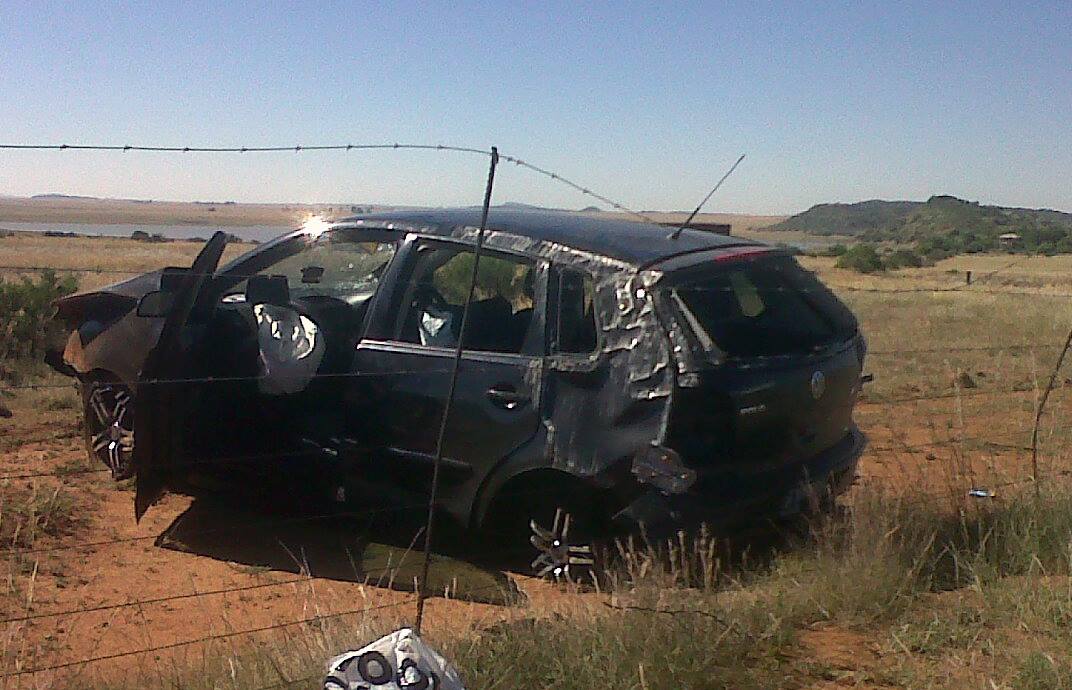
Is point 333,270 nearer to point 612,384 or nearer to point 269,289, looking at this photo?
point 269,289

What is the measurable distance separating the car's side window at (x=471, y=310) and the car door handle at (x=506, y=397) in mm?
179

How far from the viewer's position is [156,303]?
16.5 feet

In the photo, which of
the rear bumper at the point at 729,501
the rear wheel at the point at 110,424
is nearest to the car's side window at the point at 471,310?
the rear bumper at the point at 729,501

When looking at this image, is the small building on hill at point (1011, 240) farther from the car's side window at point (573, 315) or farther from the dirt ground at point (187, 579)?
the car's side window at point (573, 315)

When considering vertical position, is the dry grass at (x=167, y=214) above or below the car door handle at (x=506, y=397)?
above

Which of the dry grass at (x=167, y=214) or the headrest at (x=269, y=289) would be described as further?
the dry grass at (x=167, y=214)

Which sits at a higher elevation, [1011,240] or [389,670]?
[1011,240]

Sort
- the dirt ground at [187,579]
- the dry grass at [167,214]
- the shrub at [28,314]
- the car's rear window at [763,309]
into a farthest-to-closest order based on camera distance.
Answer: the shrub at [28,314] → the dry grass at [167,214] → the car's rear window at [763,309] → the dirt ground at [187,579]

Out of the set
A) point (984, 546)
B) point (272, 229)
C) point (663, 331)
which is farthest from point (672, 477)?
point (272, 229)

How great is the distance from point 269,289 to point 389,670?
2968 millimetres

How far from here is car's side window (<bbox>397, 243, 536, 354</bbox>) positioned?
4871 mm

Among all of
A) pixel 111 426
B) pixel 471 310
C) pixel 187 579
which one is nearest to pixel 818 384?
pixel 471 310

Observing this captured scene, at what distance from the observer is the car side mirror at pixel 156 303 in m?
4.94

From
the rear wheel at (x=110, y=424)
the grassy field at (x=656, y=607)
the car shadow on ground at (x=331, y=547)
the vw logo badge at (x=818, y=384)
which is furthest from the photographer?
the rear wheel at (x=110, y=424)
